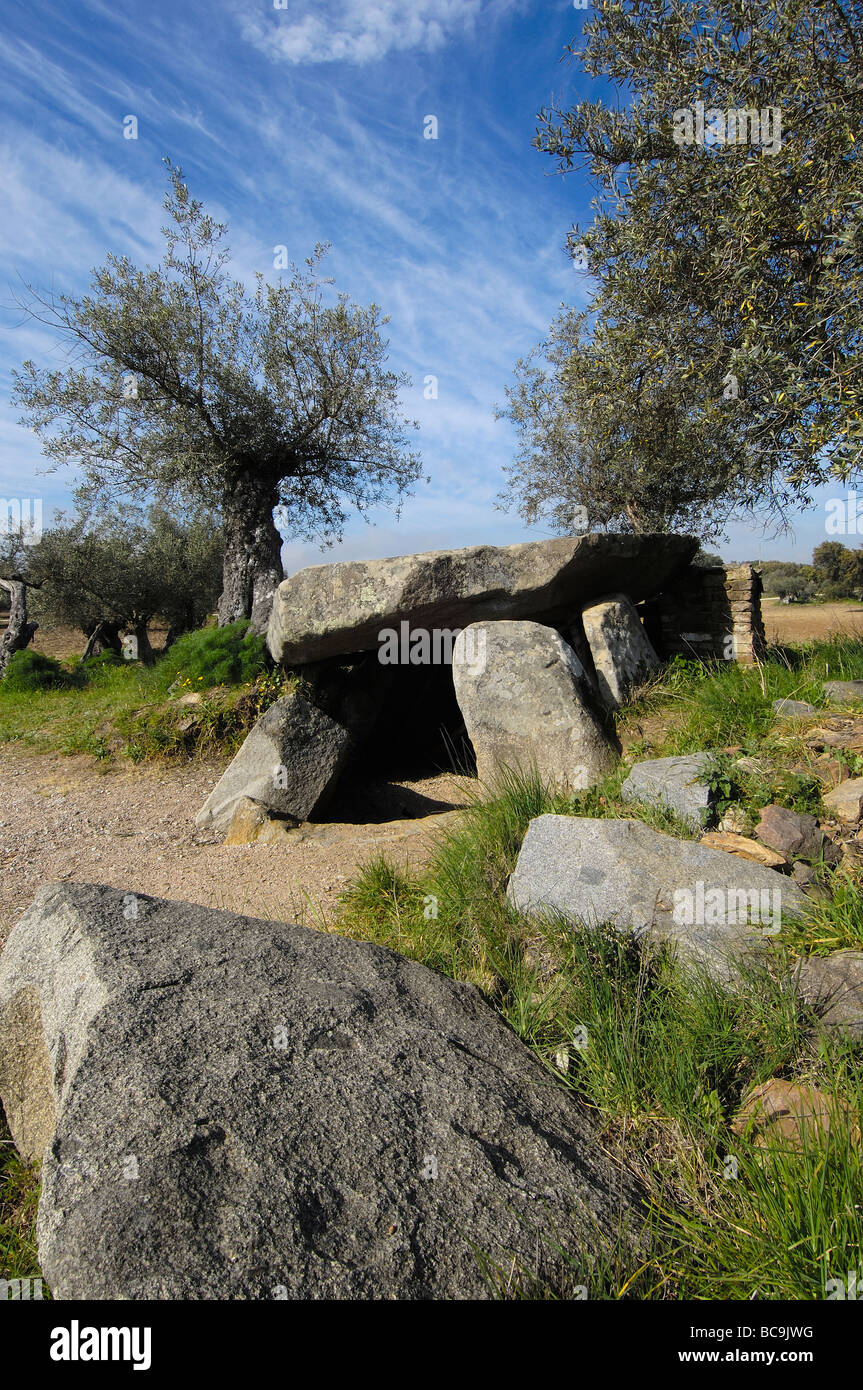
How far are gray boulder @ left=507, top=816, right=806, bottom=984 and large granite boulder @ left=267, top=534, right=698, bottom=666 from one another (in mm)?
3092

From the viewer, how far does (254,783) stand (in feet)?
24.1

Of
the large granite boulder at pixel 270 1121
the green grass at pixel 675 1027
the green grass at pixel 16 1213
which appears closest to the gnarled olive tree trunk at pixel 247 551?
the green grass at pixel 675 1027

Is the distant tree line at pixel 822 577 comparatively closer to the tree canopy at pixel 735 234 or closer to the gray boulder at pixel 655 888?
the tree canopy at pixel 735 234

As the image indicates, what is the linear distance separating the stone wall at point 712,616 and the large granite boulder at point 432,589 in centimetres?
154

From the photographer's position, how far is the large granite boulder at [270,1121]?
6.68 feet

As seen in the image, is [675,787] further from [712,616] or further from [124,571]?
[124,571]

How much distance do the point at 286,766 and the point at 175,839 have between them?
1.23 m

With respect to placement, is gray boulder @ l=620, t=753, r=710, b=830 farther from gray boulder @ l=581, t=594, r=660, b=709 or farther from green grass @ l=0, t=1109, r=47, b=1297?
green grass @ l=0, t=1109, r=47, b=1297

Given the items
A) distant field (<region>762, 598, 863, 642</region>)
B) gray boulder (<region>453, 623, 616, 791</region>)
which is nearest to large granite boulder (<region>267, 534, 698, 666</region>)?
gray boulder (<region>453, 623, 616, 791</region>)

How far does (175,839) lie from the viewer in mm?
6992

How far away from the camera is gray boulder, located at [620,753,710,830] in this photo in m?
4.70
